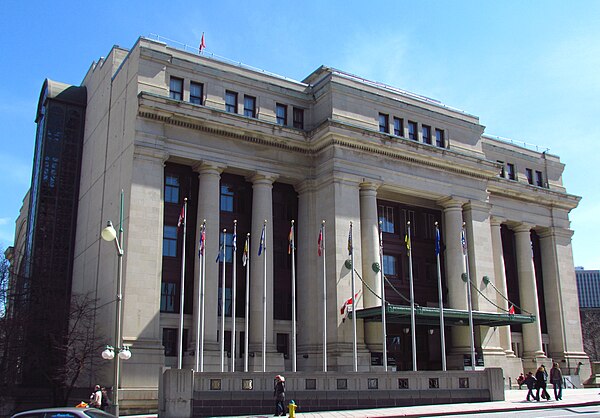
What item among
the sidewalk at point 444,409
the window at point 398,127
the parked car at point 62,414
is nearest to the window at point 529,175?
the window at point 398,127

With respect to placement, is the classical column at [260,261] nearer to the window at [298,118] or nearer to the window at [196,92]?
the window at [298,118]

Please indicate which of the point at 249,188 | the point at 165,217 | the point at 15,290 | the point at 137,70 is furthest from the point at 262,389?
the point at 15,290

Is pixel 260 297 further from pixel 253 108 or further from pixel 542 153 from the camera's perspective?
pixel 542 153

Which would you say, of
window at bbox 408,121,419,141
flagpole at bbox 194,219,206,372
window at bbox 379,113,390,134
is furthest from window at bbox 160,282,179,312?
window at bbox 408,121,419,141

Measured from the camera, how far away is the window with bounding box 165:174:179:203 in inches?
2036

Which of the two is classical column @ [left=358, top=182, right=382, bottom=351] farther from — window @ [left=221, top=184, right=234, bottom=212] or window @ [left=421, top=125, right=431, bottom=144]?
window @ [left=221, top=184, right=234, bottom=212]

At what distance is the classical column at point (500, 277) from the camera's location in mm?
61875

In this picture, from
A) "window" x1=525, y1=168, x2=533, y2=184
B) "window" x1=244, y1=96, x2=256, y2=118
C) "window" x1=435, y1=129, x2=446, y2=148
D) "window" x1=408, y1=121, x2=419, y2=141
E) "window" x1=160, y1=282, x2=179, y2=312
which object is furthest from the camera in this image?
"window" x1=525, y1=168, x2=533, y2=184

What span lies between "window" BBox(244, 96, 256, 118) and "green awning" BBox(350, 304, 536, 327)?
18334 mm

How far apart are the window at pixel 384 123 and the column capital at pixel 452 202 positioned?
8359 mm

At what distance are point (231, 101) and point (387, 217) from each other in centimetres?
1814

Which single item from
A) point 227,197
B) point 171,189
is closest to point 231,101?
point 227,197

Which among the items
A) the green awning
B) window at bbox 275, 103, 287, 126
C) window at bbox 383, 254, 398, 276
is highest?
window at bbox 275, 103, 287, 126

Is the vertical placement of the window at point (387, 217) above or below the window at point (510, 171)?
below
